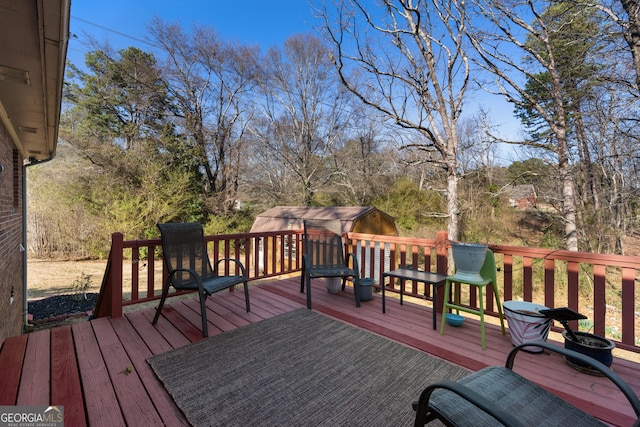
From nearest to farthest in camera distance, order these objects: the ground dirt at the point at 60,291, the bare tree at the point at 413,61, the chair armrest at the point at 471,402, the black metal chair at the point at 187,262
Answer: the chair armrest at the point at 471,402
the black metal chair at the point at 187,262
the ground dirt at the point at 60,291
the bare tree at the point at 413,61

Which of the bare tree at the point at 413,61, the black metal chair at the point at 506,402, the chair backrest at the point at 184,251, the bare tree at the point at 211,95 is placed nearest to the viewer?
the black metal chair at the point at 506,402

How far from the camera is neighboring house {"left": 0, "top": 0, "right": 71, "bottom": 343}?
1.61m

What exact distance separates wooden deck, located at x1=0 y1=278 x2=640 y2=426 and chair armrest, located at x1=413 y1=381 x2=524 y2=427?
124 cm

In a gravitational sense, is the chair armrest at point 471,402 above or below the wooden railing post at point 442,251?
below

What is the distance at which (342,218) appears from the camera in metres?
8.73

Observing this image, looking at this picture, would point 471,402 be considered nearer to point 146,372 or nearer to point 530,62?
point 146,372

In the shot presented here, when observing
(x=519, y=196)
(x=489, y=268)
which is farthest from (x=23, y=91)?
(x=519, y=196)

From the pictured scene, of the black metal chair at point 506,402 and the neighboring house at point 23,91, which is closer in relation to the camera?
the black metal chair at point 506,402

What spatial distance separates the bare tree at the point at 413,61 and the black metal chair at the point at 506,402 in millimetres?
6687

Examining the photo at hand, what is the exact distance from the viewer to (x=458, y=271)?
107 inches

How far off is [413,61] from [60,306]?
32.4 feet

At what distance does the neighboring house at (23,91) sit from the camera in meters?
1.61

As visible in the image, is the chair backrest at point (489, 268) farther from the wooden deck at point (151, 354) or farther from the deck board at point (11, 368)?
the deck board at point (11, 368)

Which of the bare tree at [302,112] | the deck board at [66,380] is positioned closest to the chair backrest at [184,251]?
the deck board at [66,380]
